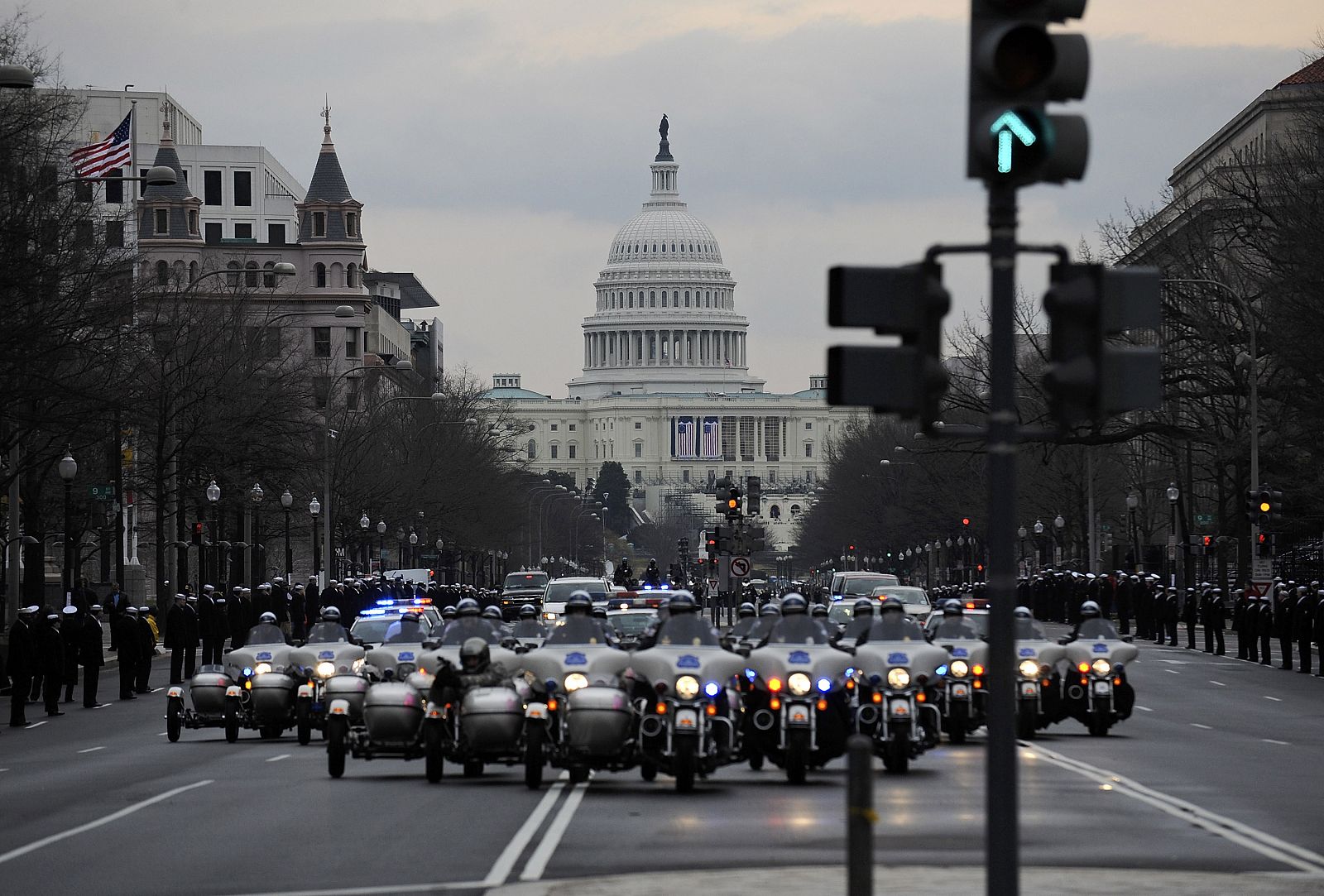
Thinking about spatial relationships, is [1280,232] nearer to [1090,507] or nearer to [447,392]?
[1090,507]

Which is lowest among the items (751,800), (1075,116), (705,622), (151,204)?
(751,800)

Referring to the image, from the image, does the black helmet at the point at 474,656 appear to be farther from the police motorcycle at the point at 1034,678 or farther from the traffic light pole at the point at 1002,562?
the traffic light pole at the point at 1002,562

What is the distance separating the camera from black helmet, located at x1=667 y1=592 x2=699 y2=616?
66.1 ft

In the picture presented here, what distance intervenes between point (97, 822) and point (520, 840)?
371cm

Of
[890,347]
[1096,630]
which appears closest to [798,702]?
[1096,630]

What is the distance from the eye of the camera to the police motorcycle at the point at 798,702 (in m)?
19.9

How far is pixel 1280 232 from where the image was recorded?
5062 cm

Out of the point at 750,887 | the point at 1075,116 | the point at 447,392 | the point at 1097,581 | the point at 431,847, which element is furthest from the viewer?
the point at 447,392

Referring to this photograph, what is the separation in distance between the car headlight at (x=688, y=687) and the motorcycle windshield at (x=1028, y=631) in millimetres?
6341

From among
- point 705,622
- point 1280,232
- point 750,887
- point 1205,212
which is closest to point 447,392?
point 1205,212

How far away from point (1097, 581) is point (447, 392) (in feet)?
184

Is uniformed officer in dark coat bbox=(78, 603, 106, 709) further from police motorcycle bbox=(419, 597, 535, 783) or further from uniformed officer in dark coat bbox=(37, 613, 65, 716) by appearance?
police motorcycle bbox=(419, 597, 535, 783)

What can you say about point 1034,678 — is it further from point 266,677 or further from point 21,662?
point 21,662

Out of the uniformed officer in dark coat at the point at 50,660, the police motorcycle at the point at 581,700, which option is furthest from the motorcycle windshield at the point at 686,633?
the uniformed officer in dark coat at the point at 50,660
